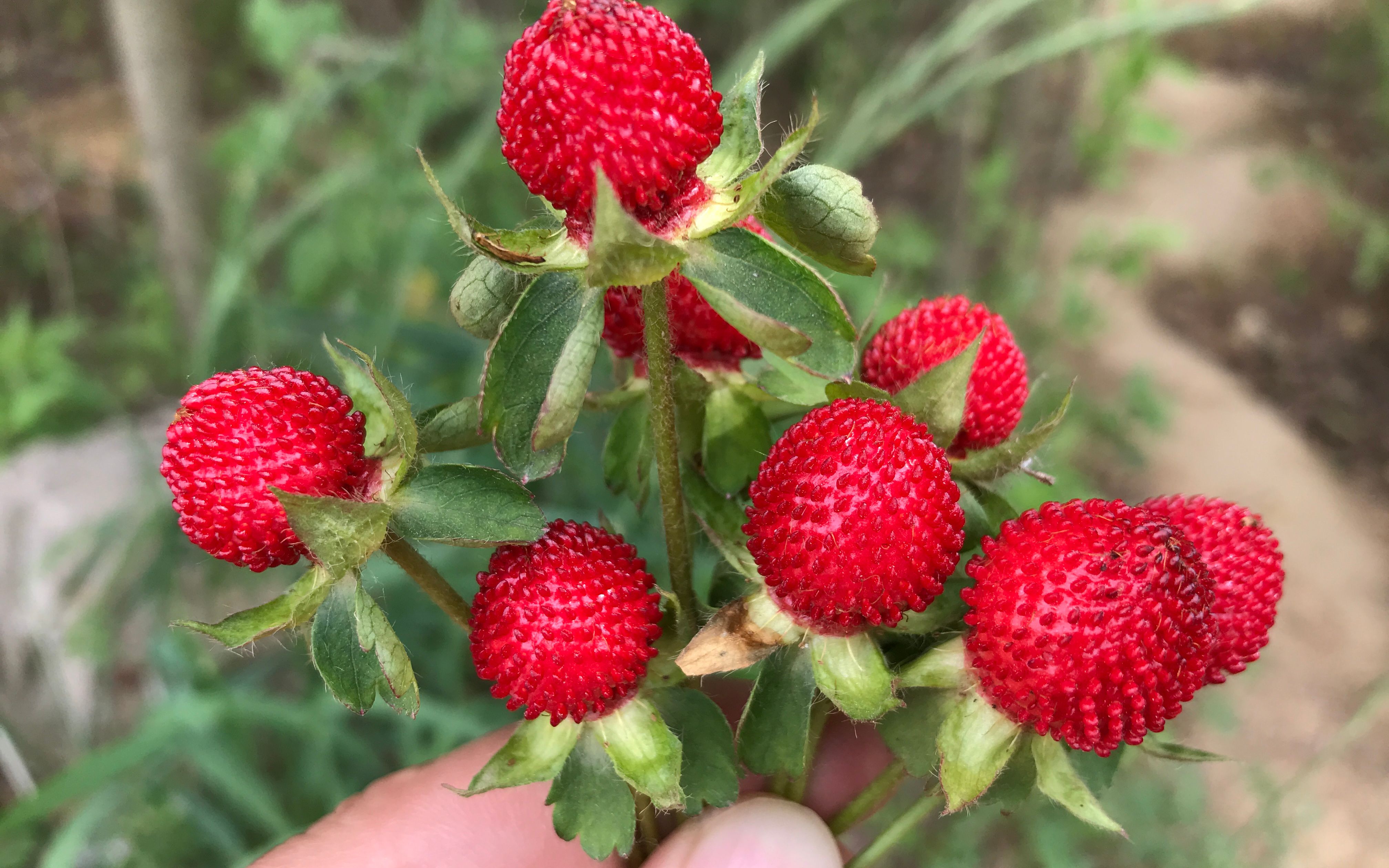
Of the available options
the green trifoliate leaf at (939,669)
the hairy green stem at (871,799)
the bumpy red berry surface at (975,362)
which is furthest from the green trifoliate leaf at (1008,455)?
the hairy green stem at (871,799)

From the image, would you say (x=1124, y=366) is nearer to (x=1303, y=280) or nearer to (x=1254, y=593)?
(x=1303, y=280)

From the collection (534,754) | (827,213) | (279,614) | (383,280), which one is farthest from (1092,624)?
(383,280)

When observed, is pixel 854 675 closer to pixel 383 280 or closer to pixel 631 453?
pixel 631 453

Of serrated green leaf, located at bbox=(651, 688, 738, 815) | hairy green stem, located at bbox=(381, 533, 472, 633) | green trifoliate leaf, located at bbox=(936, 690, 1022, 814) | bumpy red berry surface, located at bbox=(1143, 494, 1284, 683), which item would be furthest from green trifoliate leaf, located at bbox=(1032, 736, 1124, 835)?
hairy green stem, located at bbox=(381, 533, 472, 633)

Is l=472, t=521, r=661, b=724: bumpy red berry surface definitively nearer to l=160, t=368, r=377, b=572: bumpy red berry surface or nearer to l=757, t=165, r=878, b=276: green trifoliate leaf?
l=160, t=368, r=377, b=572: bumpy red berry surface

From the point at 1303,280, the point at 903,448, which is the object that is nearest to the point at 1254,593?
the point at 903,448
